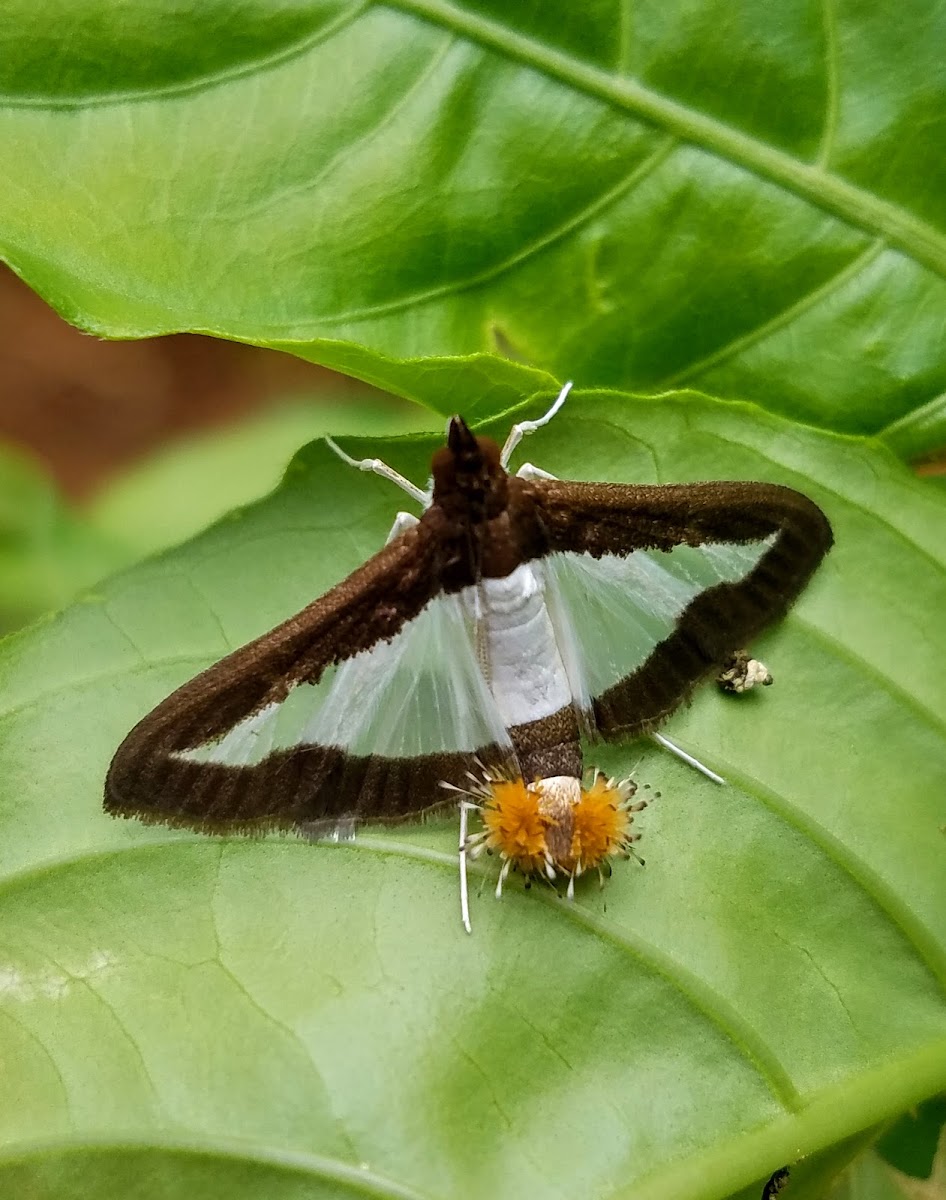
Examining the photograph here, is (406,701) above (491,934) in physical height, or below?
above

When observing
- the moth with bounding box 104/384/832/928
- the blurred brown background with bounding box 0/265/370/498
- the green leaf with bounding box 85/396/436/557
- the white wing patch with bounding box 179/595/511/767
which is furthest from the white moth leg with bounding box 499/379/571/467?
the blurred brown background with bounding box 0/265/370/498

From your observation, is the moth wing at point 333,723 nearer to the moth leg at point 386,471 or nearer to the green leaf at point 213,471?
the moth leg at point 386,471

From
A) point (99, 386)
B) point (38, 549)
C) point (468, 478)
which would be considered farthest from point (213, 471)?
point (468, 478)

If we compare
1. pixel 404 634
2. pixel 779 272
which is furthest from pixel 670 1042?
pixel 779 272

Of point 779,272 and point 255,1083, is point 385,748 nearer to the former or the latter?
point 255,1083

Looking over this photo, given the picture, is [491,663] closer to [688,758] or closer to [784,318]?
[688,758]

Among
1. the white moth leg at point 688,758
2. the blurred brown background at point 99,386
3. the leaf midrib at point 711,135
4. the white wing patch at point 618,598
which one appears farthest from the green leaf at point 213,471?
the white moth leg at point 688,758
